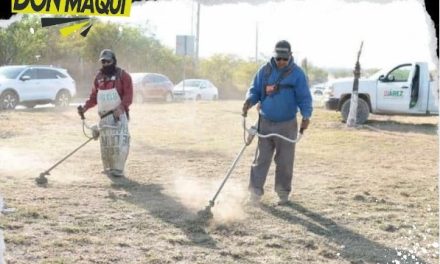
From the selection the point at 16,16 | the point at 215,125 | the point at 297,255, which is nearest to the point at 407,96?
the point at 215,125

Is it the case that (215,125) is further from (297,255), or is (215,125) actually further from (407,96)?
(297,255)

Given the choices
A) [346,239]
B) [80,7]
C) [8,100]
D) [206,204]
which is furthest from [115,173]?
[8,100]

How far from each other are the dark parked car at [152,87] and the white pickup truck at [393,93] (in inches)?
215

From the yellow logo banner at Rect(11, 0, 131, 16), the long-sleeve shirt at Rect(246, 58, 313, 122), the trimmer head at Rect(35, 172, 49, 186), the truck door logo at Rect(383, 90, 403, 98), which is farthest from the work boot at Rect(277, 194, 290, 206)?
the truck door logo at Rect(383, 90, 403, 98)

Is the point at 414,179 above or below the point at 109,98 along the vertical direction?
below

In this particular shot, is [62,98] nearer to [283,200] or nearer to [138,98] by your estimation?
[138,98]

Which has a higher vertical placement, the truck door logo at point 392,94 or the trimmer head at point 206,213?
the truck door logo at point 392,94

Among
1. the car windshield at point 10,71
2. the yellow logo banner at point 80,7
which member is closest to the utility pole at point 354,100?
the car windshield at point 10,71

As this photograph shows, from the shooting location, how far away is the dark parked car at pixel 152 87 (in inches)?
649

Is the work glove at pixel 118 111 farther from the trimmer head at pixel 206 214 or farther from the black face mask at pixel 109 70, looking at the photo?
the trimmer head at pixel 206 214

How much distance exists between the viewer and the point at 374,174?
26.0 ft

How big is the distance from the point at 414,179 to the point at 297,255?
3.89 meters

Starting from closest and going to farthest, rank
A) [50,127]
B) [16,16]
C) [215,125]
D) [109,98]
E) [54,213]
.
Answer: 1. [16,16]
2. [54,213]
3. [109,98]
4. [50,127]
5. [215,125]

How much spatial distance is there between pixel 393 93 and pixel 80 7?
1256 centimetres
